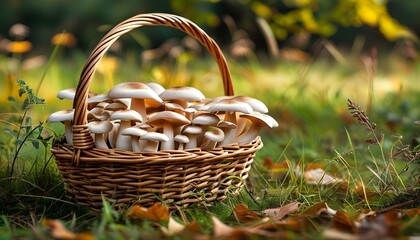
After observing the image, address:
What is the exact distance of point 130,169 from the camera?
1560mm

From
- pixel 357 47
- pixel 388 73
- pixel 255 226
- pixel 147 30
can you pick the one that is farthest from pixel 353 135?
pixel 147 30

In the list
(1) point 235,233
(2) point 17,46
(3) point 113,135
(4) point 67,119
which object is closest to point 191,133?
(3) point 113,135

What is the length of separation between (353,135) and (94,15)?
4939mm

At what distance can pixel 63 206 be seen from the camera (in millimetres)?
1739

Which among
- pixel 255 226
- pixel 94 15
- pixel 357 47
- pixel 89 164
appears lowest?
pixel 357 47

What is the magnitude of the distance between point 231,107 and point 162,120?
21 centimetres

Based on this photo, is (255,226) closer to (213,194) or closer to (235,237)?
(235,237)

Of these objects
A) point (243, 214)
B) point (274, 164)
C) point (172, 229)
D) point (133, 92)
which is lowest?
point (274, 164)

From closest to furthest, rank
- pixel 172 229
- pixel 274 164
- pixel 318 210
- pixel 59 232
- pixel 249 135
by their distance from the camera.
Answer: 1. pixel 59 232
2. pixel 172 229
3. pixel 318 210
4. pixel 249 135
5. pixel 274 164

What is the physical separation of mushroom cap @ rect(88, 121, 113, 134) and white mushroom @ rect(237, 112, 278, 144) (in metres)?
0.41

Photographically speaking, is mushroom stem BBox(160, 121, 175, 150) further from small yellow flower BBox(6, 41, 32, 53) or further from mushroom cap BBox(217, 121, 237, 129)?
small yellow flower BBox(6, 41, 32, 53)

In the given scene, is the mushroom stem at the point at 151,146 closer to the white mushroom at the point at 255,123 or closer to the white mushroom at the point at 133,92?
the white mushroom at the point at 133,92

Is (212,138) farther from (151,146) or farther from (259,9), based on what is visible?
(259,9)

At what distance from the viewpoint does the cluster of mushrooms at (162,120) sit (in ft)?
5.17
